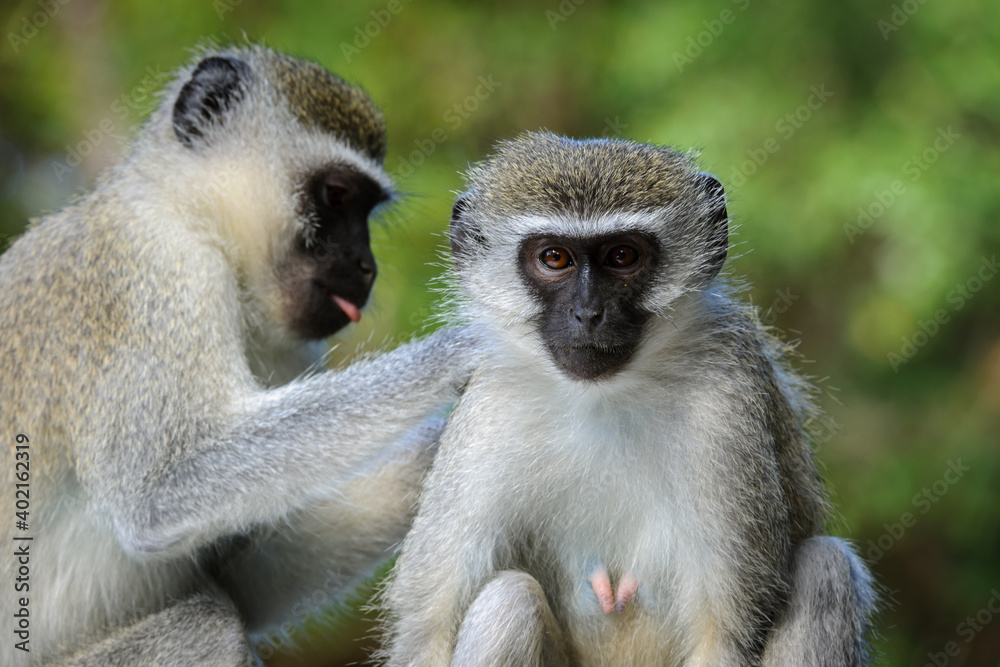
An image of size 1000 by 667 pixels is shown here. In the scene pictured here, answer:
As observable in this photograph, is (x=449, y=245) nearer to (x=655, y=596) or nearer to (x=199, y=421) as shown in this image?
(x=199, y=421)

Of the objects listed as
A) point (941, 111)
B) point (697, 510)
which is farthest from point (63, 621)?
point (941, 111)

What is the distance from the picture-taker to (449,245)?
11.5ft

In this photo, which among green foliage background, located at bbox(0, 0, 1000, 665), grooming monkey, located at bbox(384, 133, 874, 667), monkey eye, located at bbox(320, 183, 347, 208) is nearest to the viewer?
grooming monkey, located at bbox(384, 133, 874, 667)

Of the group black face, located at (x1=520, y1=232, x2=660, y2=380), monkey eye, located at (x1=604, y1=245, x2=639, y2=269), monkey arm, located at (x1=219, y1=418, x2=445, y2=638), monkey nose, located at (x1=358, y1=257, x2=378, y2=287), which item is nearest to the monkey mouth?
monkey nose, located at (x1=358, y1=257, x2=378, y2=287)

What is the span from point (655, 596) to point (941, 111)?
4.43 meters

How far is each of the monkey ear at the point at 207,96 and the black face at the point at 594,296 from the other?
1.84m

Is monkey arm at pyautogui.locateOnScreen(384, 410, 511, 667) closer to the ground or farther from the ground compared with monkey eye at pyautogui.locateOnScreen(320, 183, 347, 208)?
closer to the ground

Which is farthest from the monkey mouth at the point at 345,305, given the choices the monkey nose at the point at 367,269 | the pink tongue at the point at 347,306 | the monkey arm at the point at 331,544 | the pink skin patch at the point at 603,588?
the pink skin patch at the point at 603,588

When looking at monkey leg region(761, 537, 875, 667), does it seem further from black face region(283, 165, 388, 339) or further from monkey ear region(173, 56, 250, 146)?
monkey ear region(173, 56, 250, 146)

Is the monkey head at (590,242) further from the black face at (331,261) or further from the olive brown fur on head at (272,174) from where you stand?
the olive brown fur on head at (272,174)

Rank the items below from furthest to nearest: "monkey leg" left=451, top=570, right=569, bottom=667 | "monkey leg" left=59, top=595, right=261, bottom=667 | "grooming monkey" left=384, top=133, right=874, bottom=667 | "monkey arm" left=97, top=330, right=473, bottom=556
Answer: "monkey arm" left=97, top=330, right=473, bottom=556, "monkey leg" left=59, top=595, right=261, bottom=667, "grooming monkey" left=384, top=133, right=874, bottom=667, "monkey leg" left=451, top=570, right=569, bottom=667

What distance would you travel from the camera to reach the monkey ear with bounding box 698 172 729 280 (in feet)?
10.4

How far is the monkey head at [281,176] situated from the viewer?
4.01 metres

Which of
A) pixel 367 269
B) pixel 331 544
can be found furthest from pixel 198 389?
pixel 331 544
